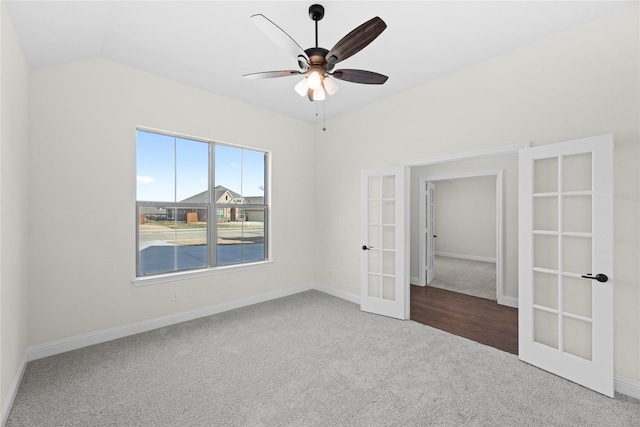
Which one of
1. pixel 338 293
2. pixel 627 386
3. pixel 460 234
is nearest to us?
pixel 627 386

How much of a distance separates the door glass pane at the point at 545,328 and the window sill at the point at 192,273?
10.9ft

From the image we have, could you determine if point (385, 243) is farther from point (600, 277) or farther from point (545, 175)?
point (600, 277)

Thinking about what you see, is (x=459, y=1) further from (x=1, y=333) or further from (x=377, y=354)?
(x=1, y=333)

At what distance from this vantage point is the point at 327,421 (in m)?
1.81

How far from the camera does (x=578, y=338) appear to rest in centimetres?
229

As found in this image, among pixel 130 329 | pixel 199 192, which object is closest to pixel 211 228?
pixel 199 192

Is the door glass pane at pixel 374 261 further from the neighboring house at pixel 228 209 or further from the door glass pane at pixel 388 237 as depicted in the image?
the neighboring house at pixel 228 209

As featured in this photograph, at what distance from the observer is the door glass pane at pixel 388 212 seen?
372 cm

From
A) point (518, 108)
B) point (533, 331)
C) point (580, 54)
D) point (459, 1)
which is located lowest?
point (533, 331)

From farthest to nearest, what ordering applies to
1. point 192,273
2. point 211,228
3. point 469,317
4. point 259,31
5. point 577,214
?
point 211,228
point 469,317
point 192,273
point 259,31
point 577,214

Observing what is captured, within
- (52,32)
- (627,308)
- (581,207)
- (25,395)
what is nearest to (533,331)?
(627,308)

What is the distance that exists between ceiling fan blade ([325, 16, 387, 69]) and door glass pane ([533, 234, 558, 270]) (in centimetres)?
228

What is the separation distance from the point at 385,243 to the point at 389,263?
277 mm

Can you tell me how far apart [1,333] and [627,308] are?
444cm
